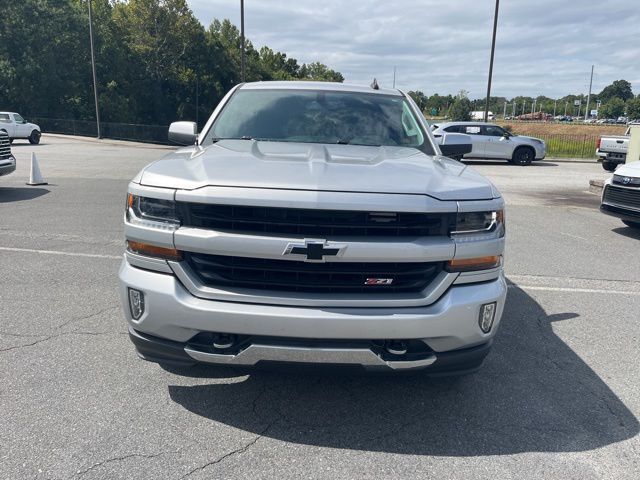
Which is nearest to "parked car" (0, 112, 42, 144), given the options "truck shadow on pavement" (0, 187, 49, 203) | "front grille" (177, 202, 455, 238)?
"truck shadow on pavement" (0, 187, 49, 203)

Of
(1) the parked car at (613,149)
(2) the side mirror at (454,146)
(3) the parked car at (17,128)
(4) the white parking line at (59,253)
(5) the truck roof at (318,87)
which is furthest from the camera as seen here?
(3) the parked car at (17,128)

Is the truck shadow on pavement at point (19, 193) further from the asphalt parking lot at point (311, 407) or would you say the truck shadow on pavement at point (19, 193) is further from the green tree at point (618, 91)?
the green tree at point (618, 91)

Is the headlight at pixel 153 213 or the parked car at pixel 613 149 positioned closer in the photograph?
the headlight at pixel 153 213

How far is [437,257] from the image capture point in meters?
2.79

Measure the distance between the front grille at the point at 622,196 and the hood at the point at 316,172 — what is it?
248 inches

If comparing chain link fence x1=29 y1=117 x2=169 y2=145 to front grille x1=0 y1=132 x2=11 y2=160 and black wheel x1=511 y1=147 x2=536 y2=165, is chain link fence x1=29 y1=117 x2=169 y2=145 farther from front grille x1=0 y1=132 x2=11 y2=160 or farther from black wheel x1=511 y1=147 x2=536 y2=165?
front grille x1=0 y1=132 x2=11 y2=160

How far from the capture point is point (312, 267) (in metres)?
2.77

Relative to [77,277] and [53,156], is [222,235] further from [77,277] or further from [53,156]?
[53,156]

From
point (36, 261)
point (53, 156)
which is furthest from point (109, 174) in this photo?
point (36, 261)

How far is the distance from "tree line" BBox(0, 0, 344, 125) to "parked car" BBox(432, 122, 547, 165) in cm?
3540

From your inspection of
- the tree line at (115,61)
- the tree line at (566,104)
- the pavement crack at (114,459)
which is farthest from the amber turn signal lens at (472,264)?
the tree line at (566,104)

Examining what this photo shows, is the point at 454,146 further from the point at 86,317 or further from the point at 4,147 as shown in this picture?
the point at 4,147

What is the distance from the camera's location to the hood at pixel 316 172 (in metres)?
2.80

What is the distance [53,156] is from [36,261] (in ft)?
58.0
